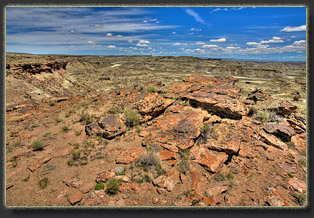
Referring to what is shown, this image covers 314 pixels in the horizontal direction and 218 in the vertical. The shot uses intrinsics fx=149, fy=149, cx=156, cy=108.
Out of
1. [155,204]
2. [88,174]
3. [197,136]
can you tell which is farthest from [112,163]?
[197,136]

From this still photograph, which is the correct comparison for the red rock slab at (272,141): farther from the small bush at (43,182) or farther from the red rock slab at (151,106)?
the small bush at (43,182)

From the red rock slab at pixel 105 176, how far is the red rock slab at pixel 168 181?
108cm

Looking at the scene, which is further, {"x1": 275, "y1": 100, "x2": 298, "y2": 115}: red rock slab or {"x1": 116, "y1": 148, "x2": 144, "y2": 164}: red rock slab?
{"x1": 275, "y1": 100, "x2": 298, "y2": 115}: red rock slab

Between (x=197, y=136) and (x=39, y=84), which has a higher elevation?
(x=39, y=84)

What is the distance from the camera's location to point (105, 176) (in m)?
3.60

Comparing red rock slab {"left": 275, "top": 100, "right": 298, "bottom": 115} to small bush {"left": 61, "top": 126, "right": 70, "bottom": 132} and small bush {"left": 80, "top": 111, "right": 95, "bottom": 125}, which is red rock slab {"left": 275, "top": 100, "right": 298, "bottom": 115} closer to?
small bush {"left": 80, "top": 111, "right": 95, "bottom": 125}

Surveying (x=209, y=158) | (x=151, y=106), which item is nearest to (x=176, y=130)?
(x=209, y=158)

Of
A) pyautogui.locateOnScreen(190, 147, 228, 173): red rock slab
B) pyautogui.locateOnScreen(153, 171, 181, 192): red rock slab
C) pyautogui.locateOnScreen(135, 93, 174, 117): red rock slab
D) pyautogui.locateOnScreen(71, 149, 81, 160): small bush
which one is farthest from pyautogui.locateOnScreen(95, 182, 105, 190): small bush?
pyautogui.locateOnScreen(135, 93, 174, 117): red rock slab

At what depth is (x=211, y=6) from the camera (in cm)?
359

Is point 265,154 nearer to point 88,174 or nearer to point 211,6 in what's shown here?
point 211,6

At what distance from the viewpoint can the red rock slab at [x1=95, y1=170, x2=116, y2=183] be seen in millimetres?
3511

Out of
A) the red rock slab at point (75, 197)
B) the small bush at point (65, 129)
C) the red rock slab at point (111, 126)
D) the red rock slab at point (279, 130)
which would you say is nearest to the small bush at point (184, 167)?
the red rock slab at point (75, 197)

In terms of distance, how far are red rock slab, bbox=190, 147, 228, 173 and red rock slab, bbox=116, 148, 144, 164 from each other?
1585 millimetres

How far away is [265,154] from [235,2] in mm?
4397
